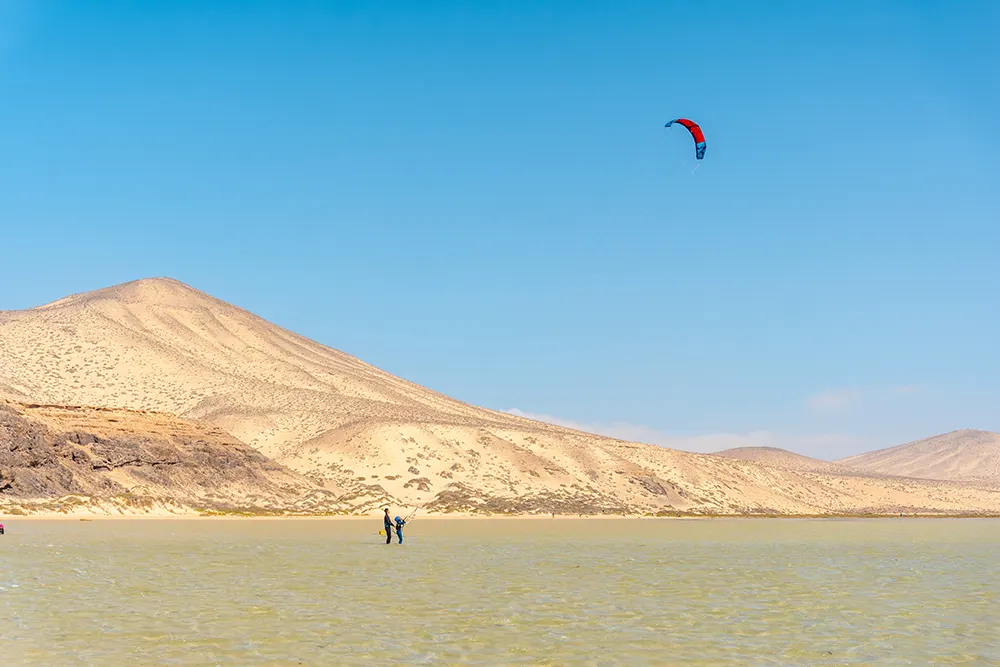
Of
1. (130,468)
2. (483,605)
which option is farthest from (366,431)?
(483,605)

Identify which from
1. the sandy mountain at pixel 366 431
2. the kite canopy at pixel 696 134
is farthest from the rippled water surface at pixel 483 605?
the sandy mountain at pixel 366 431

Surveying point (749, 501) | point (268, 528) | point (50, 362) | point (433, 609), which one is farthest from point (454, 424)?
point (433, 609)

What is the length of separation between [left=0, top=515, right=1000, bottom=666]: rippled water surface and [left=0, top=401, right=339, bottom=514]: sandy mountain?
1037 inches

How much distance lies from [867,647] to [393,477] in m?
74.6

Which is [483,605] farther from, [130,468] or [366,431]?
[366,431]

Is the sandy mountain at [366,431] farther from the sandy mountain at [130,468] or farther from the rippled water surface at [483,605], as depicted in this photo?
the rippled water surface at [483,605]

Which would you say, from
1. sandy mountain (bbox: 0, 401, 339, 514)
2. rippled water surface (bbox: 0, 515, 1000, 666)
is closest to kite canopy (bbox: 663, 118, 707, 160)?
rippled water surface (bbox: 0, 515, 1000, 666)

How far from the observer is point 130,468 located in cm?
7406

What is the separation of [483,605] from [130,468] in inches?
2273

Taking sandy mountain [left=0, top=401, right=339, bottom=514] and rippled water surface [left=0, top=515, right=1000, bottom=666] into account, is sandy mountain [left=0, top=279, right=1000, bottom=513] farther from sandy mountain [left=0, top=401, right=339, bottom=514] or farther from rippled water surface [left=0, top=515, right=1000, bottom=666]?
rippled water surface [left=0, top=515, right=1000, bottom=666]

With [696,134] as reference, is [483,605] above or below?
below

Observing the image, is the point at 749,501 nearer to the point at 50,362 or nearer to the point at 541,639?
the point at 50,362

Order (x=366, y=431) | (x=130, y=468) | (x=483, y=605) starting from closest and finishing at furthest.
Result: (x=483, y=605) < (x=130, y=468) < (x=366, y=431)

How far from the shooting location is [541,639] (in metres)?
17.7
